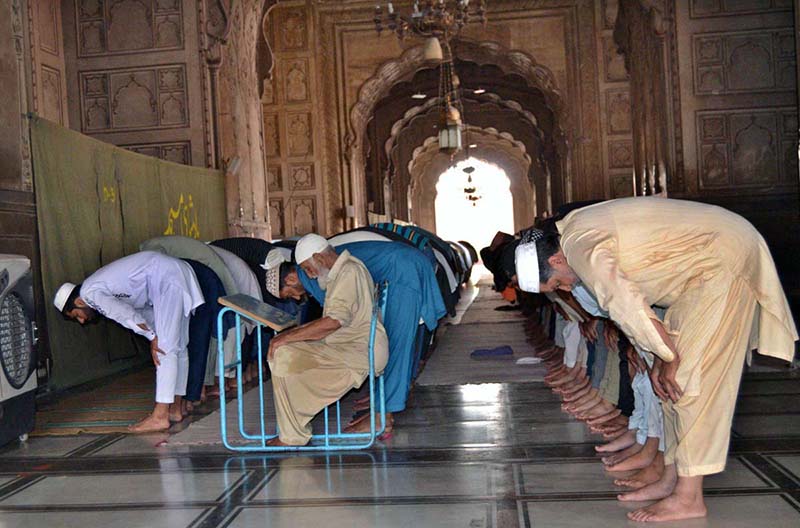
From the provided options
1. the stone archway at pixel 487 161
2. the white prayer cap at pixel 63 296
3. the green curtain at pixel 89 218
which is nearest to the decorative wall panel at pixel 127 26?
the green curtain at pixel 89 218

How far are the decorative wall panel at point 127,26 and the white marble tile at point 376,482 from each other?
23.6 feet

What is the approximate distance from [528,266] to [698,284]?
59 centimetres

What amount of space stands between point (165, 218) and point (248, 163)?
294 cm

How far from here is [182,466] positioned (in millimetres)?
4102

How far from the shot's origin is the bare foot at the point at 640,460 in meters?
3.63

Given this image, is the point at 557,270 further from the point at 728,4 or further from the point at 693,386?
the point at 728,4

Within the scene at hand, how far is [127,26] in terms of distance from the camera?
32.5 ft

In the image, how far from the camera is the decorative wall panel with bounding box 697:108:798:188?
8.73m

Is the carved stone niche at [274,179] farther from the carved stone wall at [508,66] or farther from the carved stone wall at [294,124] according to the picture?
the carved stone wall at [508,66]

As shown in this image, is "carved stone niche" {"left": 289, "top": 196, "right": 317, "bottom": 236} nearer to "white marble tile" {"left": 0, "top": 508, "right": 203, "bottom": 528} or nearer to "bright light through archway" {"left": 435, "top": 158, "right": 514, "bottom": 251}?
"white marble tile" {"left": 0, "top": 508, "right": 203, "bottom": 528}

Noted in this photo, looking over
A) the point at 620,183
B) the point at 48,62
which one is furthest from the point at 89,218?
the point at 620,183

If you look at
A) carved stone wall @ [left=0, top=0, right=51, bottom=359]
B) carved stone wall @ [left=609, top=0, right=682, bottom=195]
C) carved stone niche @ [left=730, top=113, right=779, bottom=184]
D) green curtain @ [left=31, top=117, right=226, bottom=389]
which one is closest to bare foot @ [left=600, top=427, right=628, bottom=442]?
carved stone wall @ [left=0, top=0, right=51, bottom=359]

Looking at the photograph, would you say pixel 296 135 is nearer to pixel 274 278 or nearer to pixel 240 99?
pixel 240 99

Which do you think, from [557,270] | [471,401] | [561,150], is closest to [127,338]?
[471,401]
